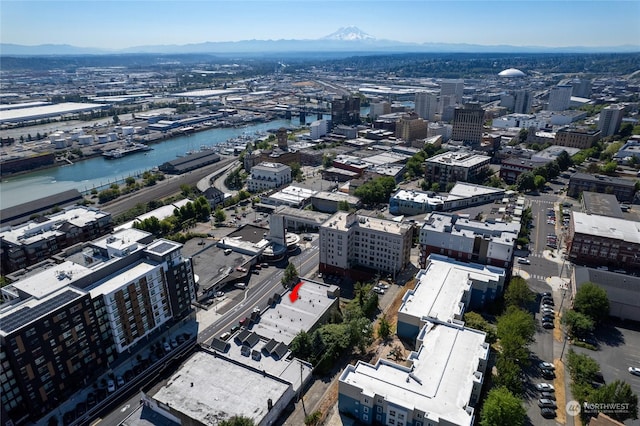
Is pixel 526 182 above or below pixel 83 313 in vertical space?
below

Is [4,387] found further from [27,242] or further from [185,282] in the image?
[27,242]

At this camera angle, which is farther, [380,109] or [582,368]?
[380,109]

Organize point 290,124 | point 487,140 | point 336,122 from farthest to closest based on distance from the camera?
point 290,124 < point 336,122 < point 487,140

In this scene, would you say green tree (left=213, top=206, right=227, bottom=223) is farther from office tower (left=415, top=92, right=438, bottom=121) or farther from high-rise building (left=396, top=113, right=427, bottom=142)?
office tower (left=415, top=92, right=438, bottom=121)

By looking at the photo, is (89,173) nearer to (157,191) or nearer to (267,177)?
(157,191)

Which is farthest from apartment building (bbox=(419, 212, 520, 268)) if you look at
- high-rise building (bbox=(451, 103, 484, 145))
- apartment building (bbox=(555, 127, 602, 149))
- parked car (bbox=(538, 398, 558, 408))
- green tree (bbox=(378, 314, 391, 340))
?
apartment building (bbox=(555, 127, 602, 149))

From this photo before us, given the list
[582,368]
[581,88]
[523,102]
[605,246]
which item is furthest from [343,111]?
[582,368]

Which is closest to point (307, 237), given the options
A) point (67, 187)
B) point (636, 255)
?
point (636, 255)

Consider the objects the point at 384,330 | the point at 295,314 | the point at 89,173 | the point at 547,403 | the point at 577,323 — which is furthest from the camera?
the point at 89,173
